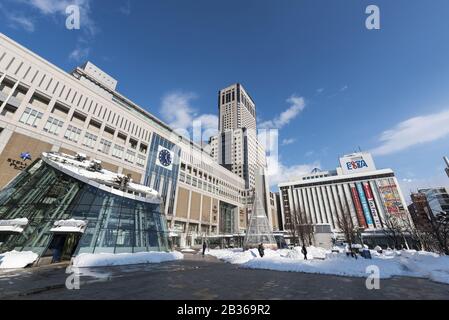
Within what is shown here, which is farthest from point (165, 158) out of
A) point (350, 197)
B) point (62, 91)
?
point (350, 197)

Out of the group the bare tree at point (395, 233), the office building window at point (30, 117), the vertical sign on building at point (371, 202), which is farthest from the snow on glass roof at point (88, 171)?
the vertical sign on building at point (371, 202)

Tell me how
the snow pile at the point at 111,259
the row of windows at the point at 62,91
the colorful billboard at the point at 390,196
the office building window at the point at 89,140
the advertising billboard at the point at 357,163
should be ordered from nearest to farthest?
1. the snow pile at the point at 111,259
2. the row of windows at the point at 62,91
3. the office building window at the point at 89,140
4. the colorful billboard at the point at 390,196
5. the advertising billboard at the point at 357,163

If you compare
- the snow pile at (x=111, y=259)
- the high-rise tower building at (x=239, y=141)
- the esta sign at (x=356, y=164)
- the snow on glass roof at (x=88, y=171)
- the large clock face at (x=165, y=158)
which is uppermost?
the high-rise tower building at (x=239, y=141)

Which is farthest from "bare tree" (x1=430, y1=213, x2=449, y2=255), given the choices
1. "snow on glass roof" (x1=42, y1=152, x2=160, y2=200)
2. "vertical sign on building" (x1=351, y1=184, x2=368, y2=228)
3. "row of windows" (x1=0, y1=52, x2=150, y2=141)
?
"vertical sign on building" (x1=351, y1=184, x2=368, y2=228)

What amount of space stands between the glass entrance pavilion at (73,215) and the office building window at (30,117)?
16478 millimetres

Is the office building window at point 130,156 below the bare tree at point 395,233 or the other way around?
the other way around

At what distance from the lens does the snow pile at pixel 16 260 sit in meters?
12.5

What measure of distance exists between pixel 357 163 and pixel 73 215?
4748 inches

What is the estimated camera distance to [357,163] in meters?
105

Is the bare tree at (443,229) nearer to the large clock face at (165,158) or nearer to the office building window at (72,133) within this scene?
the large clock face at (165,158)

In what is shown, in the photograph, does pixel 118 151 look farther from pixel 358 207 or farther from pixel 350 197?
pixel 350 197

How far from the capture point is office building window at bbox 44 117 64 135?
3800 cm

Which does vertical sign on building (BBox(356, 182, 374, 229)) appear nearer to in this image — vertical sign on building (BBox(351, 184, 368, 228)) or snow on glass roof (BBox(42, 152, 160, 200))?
vertical sign on building (BBox(351, 184, 368, 228))
